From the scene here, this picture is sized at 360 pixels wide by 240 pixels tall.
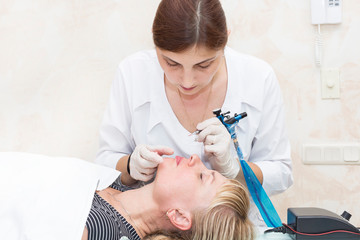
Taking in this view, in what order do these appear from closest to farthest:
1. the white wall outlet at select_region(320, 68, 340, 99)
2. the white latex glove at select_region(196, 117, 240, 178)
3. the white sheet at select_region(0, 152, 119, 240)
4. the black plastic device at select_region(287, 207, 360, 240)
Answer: the white sheet at select_region(0, 152, 119, 240), the black plastic device at select_region(287, 207, 360, 240), the white latex glove at select_region(196, 117, 240, 178), the white wall outlet at select_region(320, 68, 340, 99)

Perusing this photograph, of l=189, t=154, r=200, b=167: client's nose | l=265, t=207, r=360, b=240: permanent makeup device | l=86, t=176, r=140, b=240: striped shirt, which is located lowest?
l=265, t=207, r=360, b=240: permanent makeup device

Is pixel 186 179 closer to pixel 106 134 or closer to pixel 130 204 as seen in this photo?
pixel 130 204

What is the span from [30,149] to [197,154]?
3.75 feet

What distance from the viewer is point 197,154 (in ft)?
5.92

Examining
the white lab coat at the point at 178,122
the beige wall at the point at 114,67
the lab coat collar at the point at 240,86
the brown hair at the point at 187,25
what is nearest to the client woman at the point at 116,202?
the white lab coat at the point at 178,122

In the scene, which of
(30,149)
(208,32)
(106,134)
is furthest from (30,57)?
(208,32)

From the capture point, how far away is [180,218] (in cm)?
160

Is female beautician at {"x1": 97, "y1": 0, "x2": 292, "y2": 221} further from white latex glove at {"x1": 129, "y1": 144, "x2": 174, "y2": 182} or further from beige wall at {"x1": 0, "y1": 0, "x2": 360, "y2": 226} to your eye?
beige wall at {"x1": 0, "y1": 0, "x2": 360, "y2": 226}

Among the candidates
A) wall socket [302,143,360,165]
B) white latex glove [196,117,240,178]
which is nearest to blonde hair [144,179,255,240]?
white latex glove [196,117,240,178]

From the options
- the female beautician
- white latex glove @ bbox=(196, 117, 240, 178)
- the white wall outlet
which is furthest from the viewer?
the white wall outlet

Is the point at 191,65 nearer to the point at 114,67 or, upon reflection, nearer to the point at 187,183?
the point at 187,183

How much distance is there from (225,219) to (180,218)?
0.54ft

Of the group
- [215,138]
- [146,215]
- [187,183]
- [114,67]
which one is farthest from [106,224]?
[114,67]

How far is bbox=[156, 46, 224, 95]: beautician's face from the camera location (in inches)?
57.8
